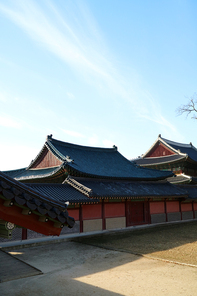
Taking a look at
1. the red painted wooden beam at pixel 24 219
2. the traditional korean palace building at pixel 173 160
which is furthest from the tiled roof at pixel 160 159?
the red painted wooden beam at pixel 24 219

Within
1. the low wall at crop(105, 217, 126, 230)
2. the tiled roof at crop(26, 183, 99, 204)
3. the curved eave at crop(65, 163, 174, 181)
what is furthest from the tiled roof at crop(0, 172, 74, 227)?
the low wall at crop(105, 217, 126, 230)

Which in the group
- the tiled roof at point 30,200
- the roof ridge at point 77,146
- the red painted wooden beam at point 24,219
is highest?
the roof ridge at point 77,146

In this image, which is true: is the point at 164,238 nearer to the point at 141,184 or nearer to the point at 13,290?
the point at 141,184

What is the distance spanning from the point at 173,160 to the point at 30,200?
29.0 m

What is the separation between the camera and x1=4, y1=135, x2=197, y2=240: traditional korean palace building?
1756 cm

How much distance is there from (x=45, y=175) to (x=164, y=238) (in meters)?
10.6

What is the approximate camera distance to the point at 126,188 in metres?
21.1

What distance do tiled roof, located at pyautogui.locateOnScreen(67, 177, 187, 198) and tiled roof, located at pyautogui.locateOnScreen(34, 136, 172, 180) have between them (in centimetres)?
68

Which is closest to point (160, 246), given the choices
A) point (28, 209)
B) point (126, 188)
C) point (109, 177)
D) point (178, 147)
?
point (126, 188)

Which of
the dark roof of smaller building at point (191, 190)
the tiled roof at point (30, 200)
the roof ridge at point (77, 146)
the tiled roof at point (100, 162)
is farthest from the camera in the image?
the dark roof of smaller building at point (191, 190)

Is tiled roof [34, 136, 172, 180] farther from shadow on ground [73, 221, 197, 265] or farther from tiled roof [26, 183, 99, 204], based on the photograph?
shadow on ground [73, 221, 197, 265]

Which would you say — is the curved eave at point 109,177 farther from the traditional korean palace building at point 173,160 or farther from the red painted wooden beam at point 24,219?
the red painted wooden beam at point 24,219

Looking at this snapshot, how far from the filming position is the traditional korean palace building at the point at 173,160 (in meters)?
29.8

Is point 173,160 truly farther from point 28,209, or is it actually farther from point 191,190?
point 28,209
